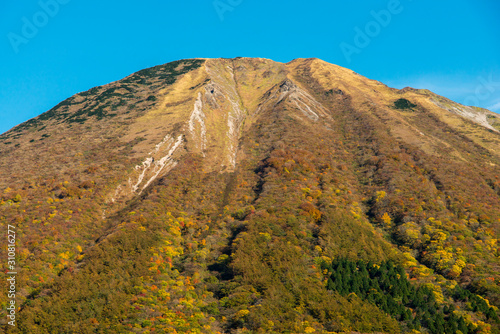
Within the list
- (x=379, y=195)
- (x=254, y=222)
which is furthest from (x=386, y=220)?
(x=254, y=222)

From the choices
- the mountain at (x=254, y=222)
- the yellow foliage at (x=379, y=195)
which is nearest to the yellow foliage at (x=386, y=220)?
the mountain at (x=254, y=222)

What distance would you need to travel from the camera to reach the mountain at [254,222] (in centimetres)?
3184

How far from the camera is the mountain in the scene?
31.8m

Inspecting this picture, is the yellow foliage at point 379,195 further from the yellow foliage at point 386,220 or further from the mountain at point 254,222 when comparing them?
the yellow foliage at point 386,220

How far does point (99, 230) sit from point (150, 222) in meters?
8.99

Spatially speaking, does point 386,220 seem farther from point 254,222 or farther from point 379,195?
point 254,222

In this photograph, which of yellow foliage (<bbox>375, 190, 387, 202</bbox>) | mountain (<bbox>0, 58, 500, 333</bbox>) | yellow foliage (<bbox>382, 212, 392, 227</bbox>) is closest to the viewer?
mountain (<bbox>0, 58, 500, 333</bbox>)

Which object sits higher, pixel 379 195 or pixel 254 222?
pixel 379 195

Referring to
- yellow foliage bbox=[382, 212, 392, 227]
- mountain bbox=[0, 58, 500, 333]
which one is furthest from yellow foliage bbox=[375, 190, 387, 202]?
yellow foliage bbox=[382, 212, 392, 227]

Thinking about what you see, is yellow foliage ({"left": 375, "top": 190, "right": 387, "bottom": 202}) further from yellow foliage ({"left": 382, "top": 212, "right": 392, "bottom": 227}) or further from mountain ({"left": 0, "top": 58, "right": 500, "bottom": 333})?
yellow foliage ({"left": 382, "top": 212, "right": 392, "bottom": 227})

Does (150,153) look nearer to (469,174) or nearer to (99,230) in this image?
(99,230)

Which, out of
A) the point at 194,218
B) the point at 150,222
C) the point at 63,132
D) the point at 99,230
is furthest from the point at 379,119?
the point at 63,132

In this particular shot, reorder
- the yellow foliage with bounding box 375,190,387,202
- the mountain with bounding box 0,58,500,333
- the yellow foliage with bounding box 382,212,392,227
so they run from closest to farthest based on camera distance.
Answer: the mountain with bounding box 0,58,500,333, the yellow foliage with bounding box 382,212,392,227, the yellow foliage with bounding box 375,190,387,202

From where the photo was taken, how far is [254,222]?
47.0 m
